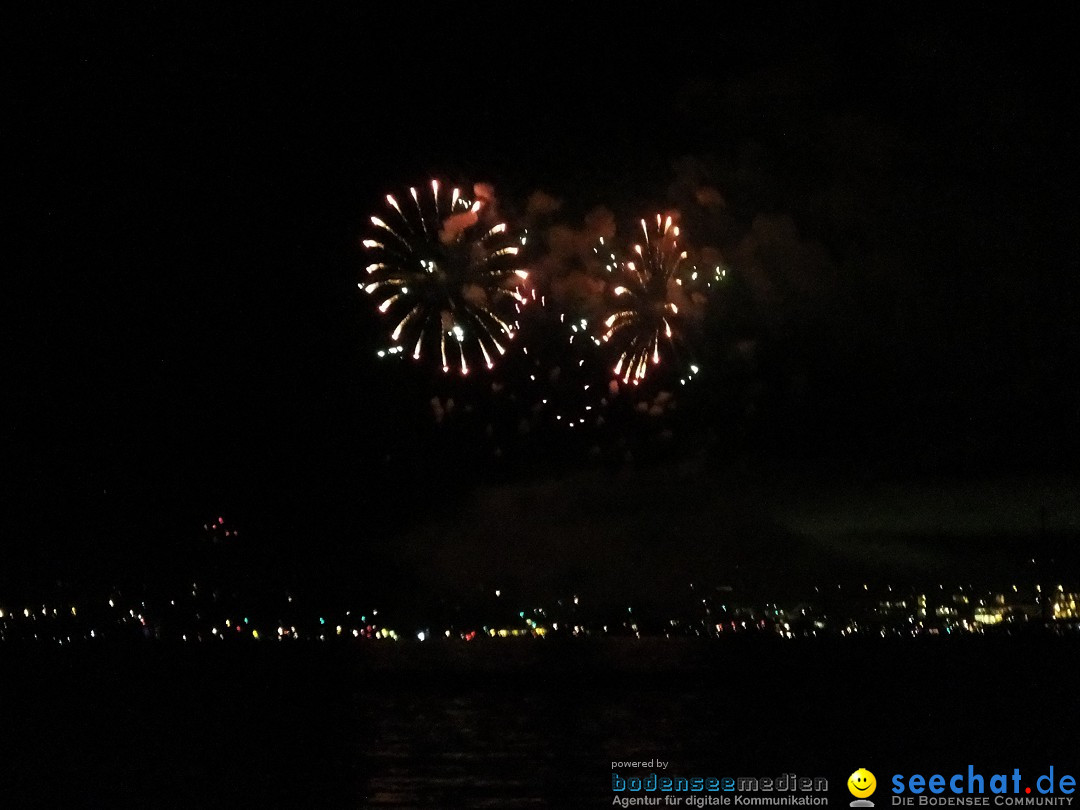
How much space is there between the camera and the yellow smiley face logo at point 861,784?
51.8 feet

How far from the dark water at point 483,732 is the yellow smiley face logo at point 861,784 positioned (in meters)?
0.24

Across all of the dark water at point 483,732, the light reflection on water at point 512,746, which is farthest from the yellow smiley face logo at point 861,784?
the light reflection on water at point 512,746

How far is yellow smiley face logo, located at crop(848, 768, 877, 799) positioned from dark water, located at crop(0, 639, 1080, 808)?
0.77ft

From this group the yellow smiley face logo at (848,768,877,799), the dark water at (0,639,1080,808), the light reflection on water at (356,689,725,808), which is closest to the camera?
the yellow smiley face logo at (848,768,877,799)

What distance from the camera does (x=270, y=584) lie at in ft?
286

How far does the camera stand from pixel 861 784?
643 inches

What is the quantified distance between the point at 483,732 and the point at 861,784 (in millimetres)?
10869

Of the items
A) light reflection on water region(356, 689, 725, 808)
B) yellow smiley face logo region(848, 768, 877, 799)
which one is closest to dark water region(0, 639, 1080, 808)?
light reflection on water region(356, 689, 725, 808)

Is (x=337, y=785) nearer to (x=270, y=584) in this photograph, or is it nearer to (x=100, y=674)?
(x=100, y=674)

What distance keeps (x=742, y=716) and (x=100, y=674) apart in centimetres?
3283

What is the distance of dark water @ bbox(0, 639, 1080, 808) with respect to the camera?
17.4 m

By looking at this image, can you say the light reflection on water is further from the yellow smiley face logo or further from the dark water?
the yellow smiley face logo

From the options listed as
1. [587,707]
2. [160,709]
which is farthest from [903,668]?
[160,709]

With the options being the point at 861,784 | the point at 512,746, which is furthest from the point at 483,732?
the point at 861,784
